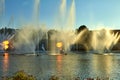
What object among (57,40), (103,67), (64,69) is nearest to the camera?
(64,69)

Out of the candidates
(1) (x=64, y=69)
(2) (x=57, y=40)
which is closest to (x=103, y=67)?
(1) (x=64, y=69)

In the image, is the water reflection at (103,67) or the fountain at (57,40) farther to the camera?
the fountain at (57,40)

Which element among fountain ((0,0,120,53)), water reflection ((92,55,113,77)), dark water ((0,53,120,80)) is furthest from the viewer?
fountain ((0,0,120,53))

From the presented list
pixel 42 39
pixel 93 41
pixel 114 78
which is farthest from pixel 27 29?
pixel 114 78

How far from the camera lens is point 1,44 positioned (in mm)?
100875

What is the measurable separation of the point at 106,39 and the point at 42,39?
22983 millimetres

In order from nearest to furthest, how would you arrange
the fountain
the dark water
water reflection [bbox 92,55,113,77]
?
1. the dark water
2. water reflection [bbox 92,55,113,77]
3. the fountain

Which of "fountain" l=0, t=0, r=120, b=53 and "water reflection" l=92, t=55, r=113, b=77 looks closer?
"water reflection" l=92, t=55, r=113, b=77

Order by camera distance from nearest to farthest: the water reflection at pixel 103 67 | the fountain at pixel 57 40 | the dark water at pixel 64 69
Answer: the dark water at pixel 64 69 < the water reflection at pixel 103 67 < the fountain at pixel 57 40

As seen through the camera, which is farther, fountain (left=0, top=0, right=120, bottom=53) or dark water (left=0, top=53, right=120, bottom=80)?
fountain (left=0, top=0, right=120, bottom=53)

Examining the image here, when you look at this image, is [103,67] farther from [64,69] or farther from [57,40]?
[57,40]

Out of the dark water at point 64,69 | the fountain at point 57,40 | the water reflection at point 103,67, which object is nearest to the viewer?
the dark water at point 64,69

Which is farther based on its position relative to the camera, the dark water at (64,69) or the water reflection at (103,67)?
the water reflection at (103,67)

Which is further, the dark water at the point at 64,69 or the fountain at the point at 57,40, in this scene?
the fountain at the point at 57,40
